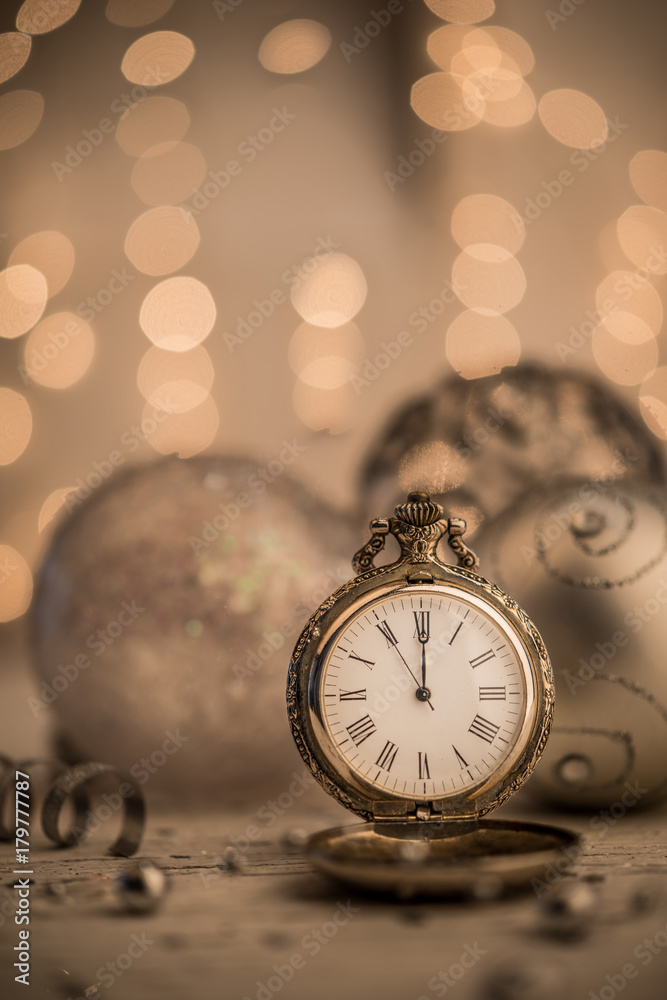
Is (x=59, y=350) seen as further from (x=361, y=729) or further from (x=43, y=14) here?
(x=361, y=729)

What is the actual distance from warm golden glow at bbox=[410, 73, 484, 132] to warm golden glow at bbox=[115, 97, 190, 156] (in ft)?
1.47

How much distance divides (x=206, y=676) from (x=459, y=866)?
390 millimetres

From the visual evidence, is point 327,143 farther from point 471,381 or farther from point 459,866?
point 459,866

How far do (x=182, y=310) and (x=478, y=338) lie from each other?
535mm

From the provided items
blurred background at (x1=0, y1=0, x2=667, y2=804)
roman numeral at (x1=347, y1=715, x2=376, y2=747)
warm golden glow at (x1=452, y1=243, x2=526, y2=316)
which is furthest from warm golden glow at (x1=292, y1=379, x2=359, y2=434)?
roman numeral at (x1=347, y1=715, x2=376, y2=747)

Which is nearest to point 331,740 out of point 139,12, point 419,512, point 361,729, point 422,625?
point 361,729

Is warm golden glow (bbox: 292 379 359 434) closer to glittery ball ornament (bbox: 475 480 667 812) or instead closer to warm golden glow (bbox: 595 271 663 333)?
warm golden glow (bbox: 595 271 663 333)

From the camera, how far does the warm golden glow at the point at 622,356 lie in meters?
1.55

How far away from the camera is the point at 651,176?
1.54m

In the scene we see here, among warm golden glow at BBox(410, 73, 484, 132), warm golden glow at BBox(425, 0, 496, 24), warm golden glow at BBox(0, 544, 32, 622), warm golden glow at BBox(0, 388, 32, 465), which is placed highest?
warm golden glow at BBox(425, 0, 496, 24)

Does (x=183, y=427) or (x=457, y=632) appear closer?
(x=457, y=632)

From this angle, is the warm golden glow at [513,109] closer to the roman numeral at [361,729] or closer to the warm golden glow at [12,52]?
the warm golden glow at [12,52]

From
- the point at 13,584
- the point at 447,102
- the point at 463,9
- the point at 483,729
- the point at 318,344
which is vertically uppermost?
the point at 463,9

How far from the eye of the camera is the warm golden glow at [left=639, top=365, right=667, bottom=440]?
1482 mm
